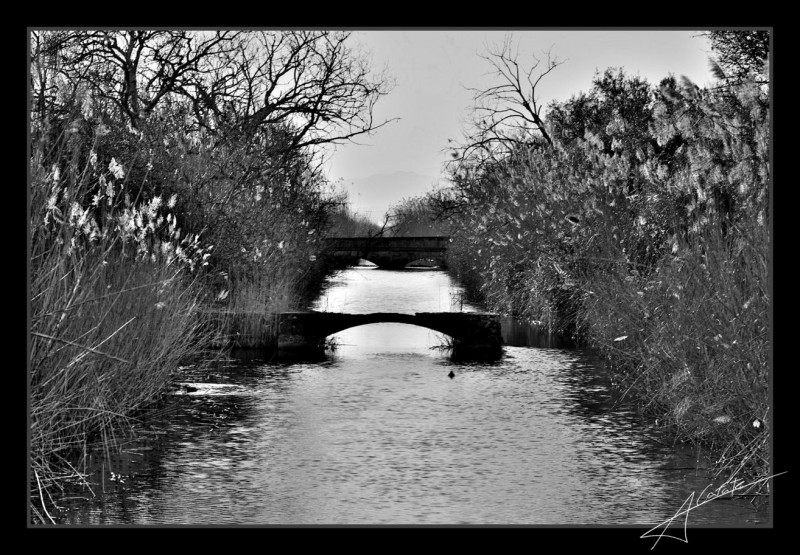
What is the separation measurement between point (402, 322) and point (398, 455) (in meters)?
9.75

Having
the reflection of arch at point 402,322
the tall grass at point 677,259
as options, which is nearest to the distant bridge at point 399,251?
the tall grass at point 677,259

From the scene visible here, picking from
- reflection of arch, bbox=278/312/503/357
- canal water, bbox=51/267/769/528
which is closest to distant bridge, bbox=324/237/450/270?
reflection of arch, bbox=278/312/503/357

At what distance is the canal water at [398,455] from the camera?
939cm

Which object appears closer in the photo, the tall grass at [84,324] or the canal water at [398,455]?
the tall grass at [84,324]

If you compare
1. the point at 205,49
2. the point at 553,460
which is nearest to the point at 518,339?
the point at 205,49

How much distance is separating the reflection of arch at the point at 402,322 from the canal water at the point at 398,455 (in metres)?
1.91

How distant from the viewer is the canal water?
A: 9.39 meters

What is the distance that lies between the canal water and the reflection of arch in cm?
191

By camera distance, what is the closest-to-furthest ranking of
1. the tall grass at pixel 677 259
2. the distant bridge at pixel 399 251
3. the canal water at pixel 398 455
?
the canal water at pixel 398 455
the tall grass at pixel 677 259
the distant bridge at pixel 399 251

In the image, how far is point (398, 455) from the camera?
12.0 m

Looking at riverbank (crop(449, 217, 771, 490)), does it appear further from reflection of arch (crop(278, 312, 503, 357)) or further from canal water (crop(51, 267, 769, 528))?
reflection of arch (crop(278, 312, 503, 357))
